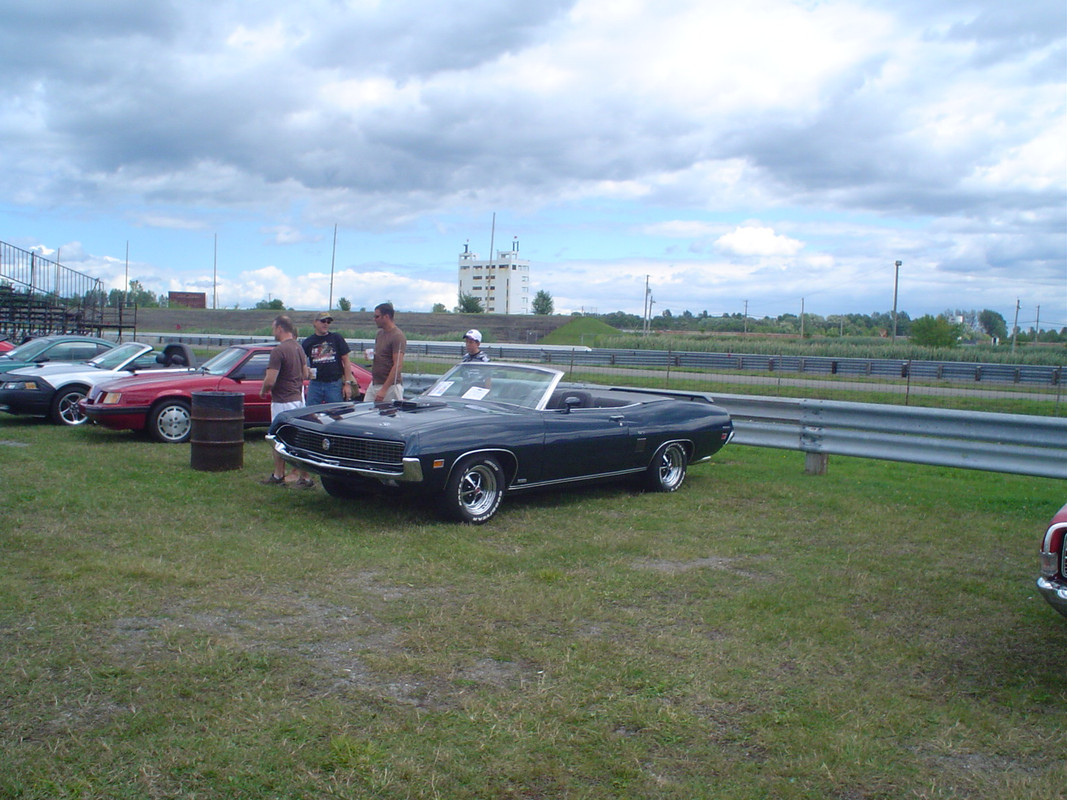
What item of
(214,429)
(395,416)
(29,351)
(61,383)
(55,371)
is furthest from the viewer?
(29,351)

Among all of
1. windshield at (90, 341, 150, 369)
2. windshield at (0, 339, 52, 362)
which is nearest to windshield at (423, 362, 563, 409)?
windshield at (90, 341, 150, 369)

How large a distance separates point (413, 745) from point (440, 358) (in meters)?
25.5

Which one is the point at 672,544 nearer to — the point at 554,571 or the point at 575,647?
the point at 554,571

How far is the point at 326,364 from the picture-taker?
883cm

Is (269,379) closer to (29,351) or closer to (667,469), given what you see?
(667,469)

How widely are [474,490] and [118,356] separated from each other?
9.29 metres

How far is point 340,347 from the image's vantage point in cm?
891

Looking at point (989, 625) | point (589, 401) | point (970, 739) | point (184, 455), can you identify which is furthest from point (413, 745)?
point (184, 455)

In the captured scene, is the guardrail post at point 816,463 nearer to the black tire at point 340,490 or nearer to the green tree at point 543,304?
the black tire at point 340,490

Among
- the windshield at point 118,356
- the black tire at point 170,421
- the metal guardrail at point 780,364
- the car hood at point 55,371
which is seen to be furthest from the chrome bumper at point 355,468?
the metal guardrail at point 780,364

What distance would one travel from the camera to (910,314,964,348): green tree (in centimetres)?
4416

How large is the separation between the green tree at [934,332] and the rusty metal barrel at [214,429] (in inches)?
1608

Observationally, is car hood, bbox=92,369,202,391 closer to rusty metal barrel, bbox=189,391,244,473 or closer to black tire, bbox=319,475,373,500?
rusty metal barrel, bbox=189,391,244,473

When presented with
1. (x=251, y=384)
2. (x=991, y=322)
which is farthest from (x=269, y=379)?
(x=991, y=322)
